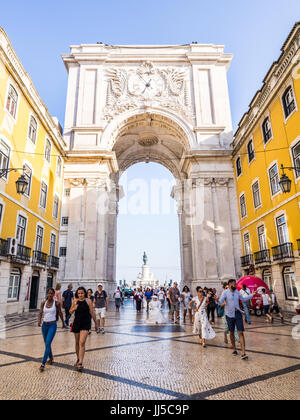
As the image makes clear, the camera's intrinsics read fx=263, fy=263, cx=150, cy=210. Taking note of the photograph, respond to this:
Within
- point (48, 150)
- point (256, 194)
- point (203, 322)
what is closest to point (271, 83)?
point (256, 194)

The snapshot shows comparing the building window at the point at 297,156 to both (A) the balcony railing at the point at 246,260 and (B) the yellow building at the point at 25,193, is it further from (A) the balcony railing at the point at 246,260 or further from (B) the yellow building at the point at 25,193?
(B) the yellow building at the point at 25,193

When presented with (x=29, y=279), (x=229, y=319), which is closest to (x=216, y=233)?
(x=29, y=279)

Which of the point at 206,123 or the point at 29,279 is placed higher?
the point at 206,123

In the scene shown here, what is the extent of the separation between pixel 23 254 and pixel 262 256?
14210 millimetres

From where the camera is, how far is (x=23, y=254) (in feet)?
47.1

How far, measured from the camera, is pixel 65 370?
4.85 meters

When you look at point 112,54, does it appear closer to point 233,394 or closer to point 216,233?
point 216,233

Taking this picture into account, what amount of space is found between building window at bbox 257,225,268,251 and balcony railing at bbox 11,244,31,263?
1430cm

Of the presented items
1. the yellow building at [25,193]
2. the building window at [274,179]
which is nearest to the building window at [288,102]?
the building window at [274,179]

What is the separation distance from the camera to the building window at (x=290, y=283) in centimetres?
1327

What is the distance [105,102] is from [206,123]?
9.90 m

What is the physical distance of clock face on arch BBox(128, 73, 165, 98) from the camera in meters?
25.7

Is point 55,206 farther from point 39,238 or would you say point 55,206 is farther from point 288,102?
point 288,102

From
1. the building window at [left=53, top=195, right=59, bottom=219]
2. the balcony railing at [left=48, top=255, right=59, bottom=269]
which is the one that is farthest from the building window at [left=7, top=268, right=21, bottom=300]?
the building window at [left=53, top=195, right=59, bottom=219]
